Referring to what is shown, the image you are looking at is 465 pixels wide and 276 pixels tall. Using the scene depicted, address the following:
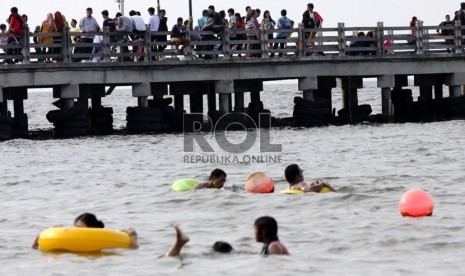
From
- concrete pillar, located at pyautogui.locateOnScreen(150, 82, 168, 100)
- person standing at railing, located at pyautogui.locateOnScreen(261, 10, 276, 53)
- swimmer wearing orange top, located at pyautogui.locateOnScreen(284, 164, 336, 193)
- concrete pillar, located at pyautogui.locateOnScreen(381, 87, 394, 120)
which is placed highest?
person standing at railing, located at pyautogui.locateOnScreen(261, 10, 276, 53)

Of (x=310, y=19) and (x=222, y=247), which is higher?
(x=310, y=19)

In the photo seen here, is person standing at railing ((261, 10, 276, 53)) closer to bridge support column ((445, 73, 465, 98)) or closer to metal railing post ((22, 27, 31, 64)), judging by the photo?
bridge support column ((445, 73, 465, 98))

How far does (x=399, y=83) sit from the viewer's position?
39656 millimetres

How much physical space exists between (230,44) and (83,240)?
19783mm

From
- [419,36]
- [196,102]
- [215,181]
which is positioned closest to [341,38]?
[419,36]

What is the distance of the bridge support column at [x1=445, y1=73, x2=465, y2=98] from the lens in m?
37.3

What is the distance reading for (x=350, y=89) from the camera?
3769 cm

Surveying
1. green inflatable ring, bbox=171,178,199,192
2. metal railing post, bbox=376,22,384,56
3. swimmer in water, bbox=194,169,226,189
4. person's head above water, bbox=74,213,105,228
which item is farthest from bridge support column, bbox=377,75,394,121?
person's head above water, bbox=74,213,105,228

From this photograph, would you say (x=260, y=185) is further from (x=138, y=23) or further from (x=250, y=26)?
(x=250, y=26)

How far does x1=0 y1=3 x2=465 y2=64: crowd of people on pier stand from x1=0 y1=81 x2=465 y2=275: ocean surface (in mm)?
2216

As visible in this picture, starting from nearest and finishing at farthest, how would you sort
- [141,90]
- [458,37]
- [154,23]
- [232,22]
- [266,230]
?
[266,230] < [154,23] < [141,90] < [232,22] < [458,37]

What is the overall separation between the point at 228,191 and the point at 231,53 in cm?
1362

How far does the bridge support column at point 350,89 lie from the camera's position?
37.2 metres

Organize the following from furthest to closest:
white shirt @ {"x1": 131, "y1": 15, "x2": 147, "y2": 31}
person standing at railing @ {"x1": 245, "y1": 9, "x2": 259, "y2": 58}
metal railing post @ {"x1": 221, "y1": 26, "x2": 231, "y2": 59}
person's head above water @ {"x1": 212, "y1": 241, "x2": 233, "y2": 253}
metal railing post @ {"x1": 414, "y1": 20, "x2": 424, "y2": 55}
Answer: metal railing post @ {"x1": 414, "y1": 20, "x2": 424, "y2": 55} < person standing at railing @ {"x1": 245, "y1": 9, "x2": 259, "y2": 58} < metal railing post @ {"x1": 221, "y1": 26, "x2": 231, "y2": 59} < white shirt @ {"x1": 131, "y1": 15, "x2": 147, "y2": 31} < person's head above water @ {"x1": 212, "y1": 241, "x2": 233, "y2": 253}
